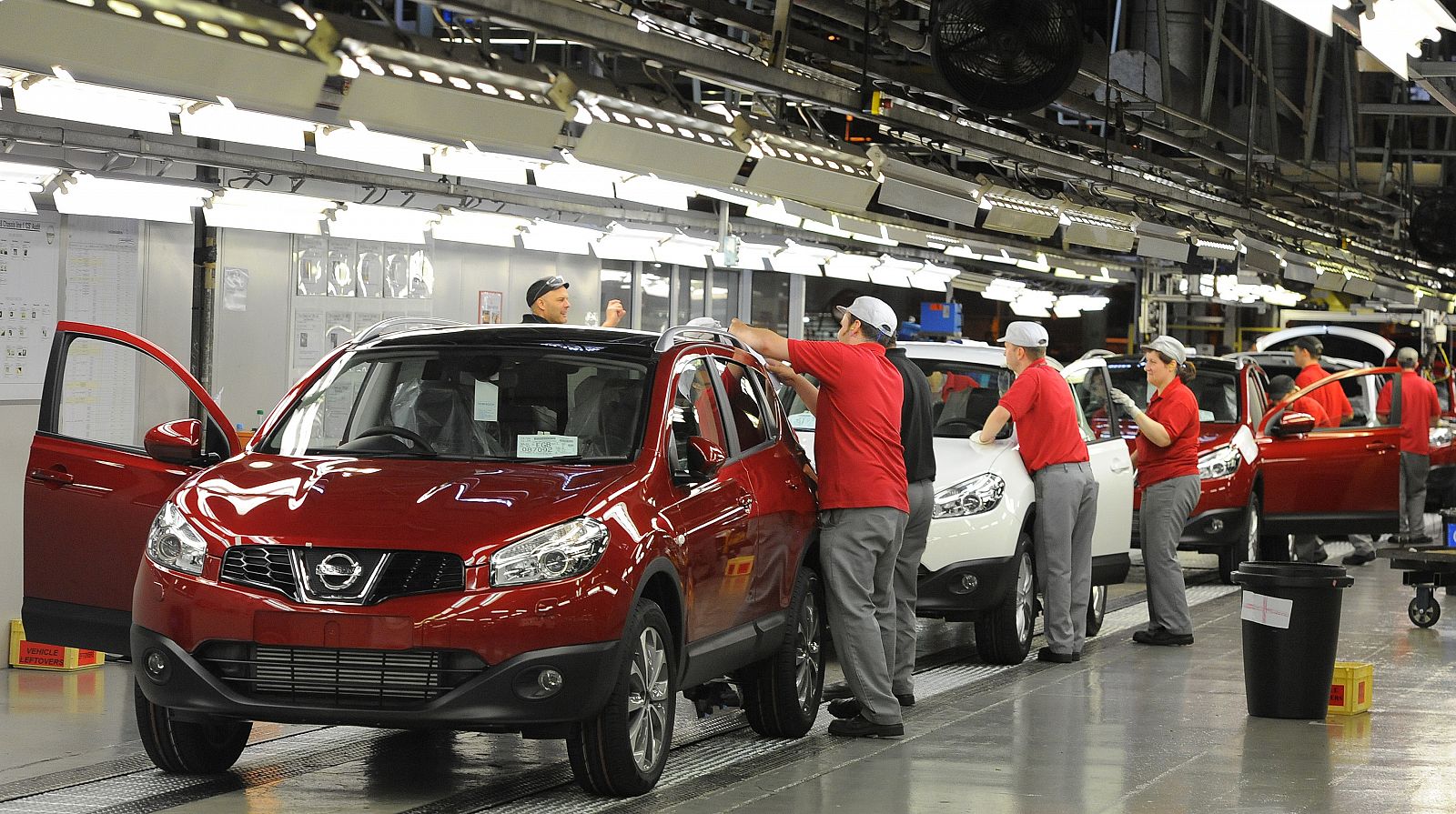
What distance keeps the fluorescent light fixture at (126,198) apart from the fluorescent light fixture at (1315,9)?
6563 millimetres

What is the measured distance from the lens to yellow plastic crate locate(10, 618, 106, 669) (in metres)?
10.1

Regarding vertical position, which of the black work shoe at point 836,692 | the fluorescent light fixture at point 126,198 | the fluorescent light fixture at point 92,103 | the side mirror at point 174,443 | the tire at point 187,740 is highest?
the fluorescent light fixture at point 92,103

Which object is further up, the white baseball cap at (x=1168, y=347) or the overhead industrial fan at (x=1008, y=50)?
the overhead industrial fan at (x=1008, y=50)

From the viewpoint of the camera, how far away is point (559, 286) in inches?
433

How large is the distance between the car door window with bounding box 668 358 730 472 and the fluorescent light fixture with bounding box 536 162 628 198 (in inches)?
157

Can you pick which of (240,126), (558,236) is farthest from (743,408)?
(558,236)

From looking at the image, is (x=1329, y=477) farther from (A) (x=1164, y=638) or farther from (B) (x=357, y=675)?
(B) (x=357, y=675)

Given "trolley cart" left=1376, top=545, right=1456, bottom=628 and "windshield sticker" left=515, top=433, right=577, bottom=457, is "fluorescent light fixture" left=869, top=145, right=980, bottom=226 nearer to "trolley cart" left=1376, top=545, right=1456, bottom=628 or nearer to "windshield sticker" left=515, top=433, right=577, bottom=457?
"trolley cart" left=1376, top=545, right=1456, bottom=628

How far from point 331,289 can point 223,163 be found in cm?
201

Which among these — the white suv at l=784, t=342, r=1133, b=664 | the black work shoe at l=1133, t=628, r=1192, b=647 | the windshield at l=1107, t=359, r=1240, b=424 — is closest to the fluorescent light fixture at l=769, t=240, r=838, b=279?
the windshield at l=1107, t=359, r=1240, b=424

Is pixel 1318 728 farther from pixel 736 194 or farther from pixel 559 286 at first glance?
pixel 736 194

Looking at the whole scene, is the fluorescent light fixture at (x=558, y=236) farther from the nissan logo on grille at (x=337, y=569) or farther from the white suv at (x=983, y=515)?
the nissan logo on grille at (x=337, y=569)

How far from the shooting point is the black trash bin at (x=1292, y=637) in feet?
30.0

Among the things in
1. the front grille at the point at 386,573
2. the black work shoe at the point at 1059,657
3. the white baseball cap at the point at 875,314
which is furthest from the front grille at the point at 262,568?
the black work shoe at the point at 1059,657
